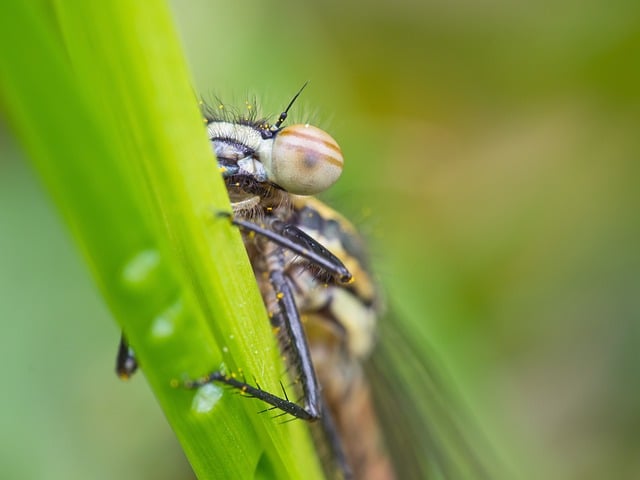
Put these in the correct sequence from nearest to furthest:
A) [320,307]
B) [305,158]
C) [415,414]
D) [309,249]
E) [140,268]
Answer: [140,268] < [305,158] < [309,249] < [320,307] < [415,414]

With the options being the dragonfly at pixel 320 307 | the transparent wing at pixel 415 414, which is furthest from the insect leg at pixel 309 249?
the transparent wing at pixel 415 414

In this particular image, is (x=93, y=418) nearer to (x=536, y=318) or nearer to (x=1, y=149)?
(x=1, y=149)

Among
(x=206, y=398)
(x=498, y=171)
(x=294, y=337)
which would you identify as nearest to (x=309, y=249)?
(x=294, y=337)

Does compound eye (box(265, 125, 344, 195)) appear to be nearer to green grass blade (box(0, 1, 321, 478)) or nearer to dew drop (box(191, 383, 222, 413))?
green grass blade (box(0, 1, 321, 478))

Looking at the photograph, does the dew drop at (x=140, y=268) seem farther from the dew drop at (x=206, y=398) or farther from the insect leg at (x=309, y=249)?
the insect leg at (x=309, y=249)

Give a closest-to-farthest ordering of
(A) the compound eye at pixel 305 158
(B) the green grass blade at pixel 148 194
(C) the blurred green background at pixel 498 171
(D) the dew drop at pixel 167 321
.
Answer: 1. (B) the green grass blade at pixel 148 194
2. (D) the dew drop at pixel 167 321
3. (A) the compound eye at pixel 305 158
4. (C) the blurred green background at pixel 498 171

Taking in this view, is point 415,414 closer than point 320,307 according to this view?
No

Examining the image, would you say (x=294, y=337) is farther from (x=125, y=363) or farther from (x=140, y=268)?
(x=140, y=268)
